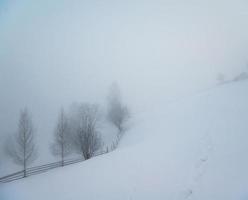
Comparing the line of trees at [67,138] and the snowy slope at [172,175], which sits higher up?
the snowy slope at [172,175]

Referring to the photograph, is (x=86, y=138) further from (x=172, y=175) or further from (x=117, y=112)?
(x=172, y=175)

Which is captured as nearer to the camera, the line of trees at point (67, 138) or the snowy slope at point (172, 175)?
the snowy slope at point (172, 175)

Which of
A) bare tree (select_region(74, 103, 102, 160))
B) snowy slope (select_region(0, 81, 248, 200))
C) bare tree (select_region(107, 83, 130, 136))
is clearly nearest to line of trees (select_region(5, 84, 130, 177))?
bare tree (select_region(74, 103, 102, 160))

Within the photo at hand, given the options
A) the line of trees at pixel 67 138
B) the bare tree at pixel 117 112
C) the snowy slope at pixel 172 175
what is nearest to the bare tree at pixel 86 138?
the line of trees at pixel 67 138

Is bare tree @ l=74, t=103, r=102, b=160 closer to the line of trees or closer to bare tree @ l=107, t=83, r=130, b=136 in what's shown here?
the line of trees

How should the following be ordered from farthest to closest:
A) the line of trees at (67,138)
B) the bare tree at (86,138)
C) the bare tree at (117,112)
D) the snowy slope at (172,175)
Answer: the bare tree at (117,112)
the line of trees at (67,138)
the bare tree at (86,138)
the snowy slope at (172,175)

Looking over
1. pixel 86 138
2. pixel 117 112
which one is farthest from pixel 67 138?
pixel 117 112

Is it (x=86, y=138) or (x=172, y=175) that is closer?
(x=172, y=175)

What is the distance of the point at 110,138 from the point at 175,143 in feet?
65.5

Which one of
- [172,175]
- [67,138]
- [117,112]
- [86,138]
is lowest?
[67,138]

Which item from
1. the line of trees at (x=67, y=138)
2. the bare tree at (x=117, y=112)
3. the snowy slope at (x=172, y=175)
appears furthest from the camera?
the bare tree at (x=117, y=112)

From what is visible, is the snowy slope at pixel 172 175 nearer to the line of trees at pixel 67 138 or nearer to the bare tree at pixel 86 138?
the line of trees at pixel 67 138

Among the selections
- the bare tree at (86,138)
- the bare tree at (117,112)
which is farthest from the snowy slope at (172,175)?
the bare tree at (117,112)

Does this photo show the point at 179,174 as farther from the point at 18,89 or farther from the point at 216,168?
the point at 18,89
